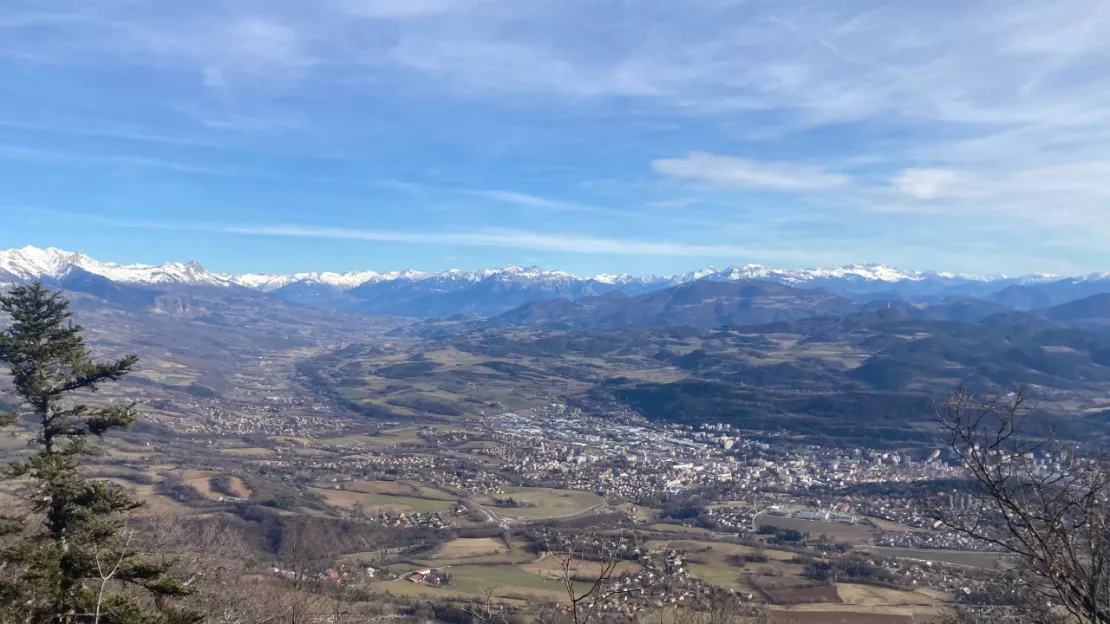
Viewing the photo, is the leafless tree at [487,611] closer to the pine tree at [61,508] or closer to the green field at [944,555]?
the pine tree at [61,508]

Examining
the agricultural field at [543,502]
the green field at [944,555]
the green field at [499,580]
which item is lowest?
the agricultural field at [543,502]

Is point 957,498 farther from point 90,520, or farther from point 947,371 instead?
point 947,371

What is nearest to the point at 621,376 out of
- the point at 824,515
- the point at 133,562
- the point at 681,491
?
the point at 681,491

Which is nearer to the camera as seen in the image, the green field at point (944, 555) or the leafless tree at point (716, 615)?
the leafless tree at point (716, 615)

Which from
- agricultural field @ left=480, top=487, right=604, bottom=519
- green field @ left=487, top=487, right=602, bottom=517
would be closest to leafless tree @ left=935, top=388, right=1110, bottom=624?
agricultural field @ left=480, top=487, right=604, bottom=519

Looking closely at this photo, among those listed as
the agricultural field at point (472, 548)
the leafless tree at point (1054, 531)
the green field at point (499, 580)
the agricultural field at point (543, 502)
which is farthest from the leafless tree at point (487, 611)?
the agricultural field at point (543, 502)

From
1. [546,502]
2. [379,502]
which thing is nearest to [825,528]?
[546,502]

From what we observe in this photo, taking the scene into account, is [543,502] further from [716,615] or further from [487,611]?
[487,611]

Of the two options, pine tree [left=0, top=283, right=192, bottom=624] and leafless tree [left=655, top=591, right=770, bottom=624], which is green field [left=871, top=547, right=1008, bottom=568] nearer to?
leafless tree [left=655, top=591, right=770, bottom=624]

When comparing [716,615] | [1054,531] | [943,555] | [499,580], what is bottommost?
[499,580]
